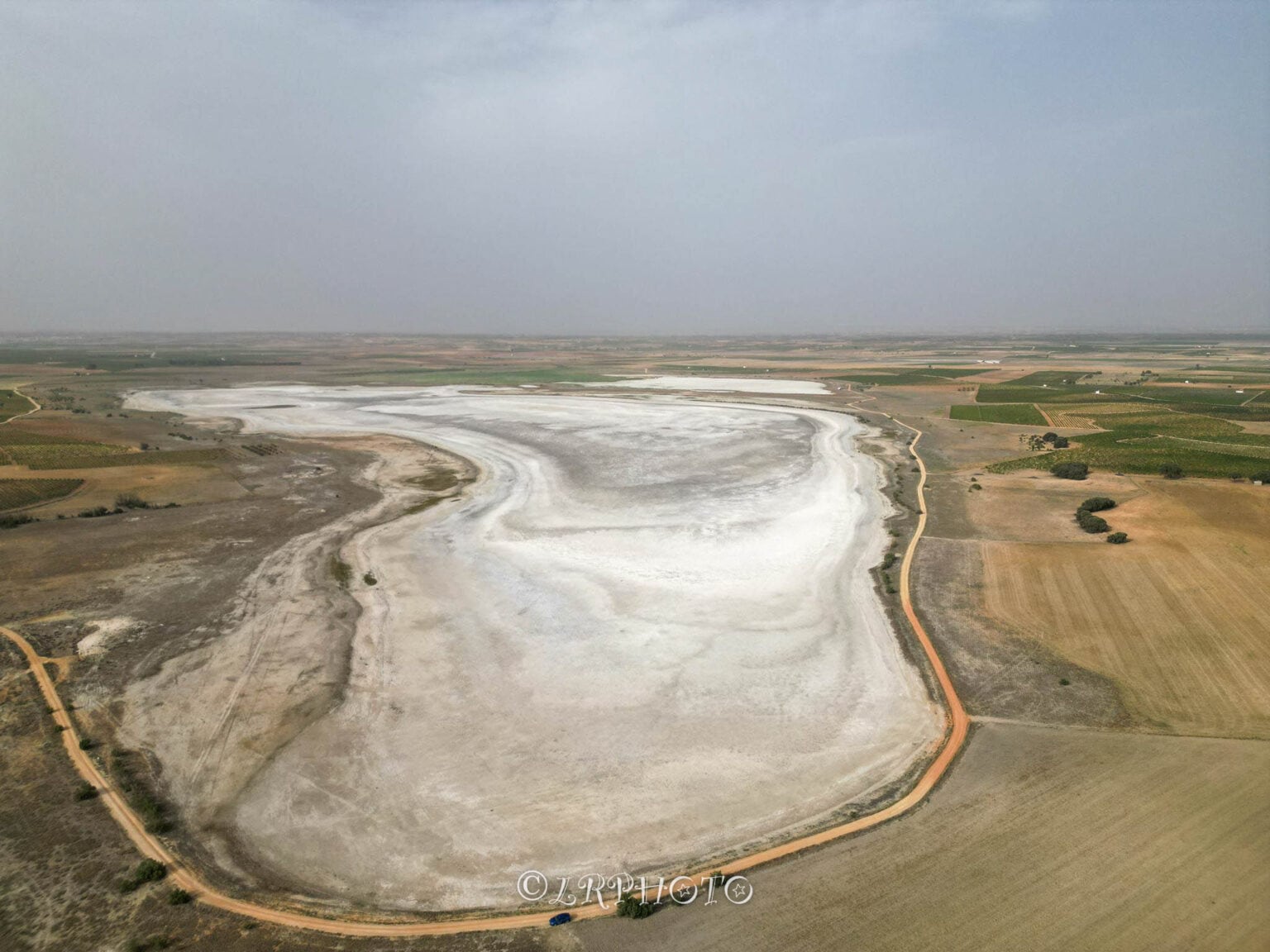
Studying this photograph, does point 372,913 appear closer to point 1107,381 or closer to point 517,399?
point 517,399

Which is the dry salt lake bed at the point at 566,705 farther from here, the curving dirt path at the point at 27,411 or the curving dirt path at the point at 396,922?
the curving dirt path at the point at 27,411

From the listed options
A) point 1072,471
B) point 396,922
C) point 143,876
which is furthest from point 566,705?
point 1072,471

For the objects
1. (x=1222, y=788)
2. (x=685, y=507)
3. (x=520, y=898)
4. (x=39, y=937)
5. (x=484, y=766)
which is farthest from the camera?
(x=685, y=507)

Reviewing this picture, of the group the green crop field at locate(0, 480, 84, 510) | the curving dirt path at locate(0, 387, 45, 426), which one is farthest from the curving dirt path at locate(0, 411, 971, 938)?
the curving dirt path at locate(0, 387, 45, 426)

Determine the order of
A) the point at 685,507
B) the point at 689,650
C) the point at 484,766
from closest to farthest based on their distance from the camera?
the point at 484,766 < the point at 689,650 < the point at 685,507

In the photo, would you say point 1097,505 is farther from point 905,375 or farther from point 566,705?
point 905,375

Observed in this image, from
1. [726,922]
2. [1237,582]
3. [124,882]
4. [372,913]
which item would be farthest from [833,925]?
[1237,582]

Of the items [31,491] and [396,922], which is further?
[31,491]

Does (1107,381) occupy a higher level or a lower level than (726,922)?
higher
